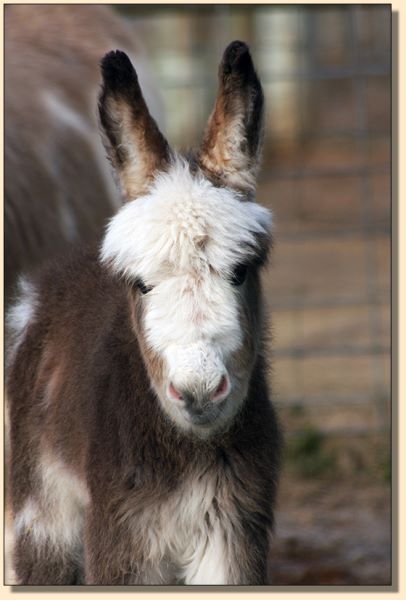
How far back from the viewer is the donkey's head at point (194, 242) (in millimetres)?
2736

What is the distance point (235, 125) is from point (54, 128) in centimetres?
288

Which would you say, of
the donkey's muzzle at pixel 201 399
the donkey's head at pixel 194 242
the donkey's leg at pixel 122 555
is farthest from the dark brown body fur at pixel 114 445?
the donkey's muzzle at pixel 201 399

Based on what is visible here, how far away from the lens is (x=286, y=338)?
28.5ft

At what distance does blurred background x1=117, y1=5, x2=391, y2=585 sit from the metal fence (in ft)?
0.07

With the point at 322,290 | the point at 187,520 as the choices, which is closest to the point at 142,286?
the point at 187,520

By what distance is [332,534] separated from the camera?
5852 mm

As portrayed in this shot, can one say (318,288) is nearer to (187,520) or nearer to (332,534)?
(332,534)

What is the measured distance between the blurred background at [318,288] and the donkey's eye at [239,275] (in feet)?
2.11

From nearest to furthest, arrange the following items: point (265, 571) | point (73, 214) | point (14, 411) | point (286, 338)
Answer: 1. point (265, 571)
2. point (14, 411)
3. point (73, 214)
4. point (286, 338)

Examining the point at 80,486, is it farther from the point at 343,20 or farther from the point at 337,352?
the point at 343,20

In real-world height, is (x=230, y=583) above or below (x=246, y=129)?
below

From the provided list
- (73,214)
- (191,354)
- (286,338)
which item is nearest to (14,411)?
(191,354)

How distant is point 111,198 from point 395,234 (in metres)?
2.28

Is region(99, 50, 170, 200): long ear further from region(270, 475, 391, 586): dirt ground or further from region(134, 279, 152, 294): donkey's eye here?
region(270, 475, 391, 586): dirt ground
